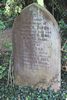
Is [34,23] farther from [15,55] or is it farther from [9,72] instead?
[9,72]

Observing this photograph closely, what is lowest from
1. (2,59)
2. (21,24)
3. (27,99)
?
(27,99)

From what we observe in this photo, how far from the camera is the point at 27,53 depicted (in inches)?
201

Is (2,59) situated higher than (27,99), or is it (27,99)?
(2,59)

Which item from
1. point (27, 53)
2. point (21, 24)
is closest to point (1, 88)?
point (27, 53)

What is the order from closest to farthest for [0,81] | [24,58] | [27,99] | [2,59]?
[27,99]
[24,58]
[0,81]
[2,59]

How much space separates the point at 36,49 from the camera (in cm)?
500

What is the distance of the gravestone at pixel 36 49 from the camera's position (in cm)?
484

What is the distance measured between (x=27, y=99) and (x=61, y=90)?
55cm

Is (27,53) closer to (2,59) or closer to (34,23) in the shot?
(34,23)

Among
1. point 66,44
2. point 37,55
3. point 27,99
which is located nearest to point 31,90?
point 27,99

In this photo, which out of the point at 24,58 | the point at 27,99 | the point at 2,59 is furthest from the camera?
the point at 2,59

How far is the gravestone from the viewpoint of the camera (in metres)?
4.84

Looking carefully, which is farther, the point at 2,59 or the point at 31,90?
the point at 2,59

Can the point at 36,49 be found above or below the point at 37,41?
below
